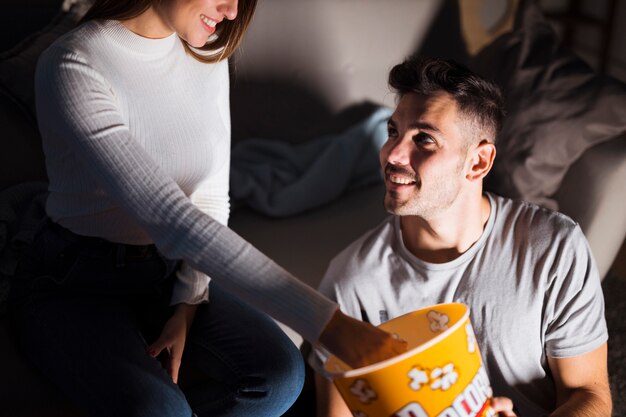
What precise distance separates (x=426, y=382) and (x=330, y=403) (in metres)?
0.58

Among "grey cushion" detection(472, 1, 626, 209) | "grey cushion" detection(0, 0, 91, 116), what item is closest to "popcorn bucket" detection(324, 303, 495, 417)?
"grey cushion" detection(472, 1, 626, 209)

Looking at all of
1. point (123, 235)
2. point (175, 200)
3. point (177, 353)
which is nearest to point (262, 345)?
point (177, 353)

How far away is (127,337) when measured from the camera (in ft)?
4.40

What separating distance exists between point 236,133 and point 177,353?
2.90ft

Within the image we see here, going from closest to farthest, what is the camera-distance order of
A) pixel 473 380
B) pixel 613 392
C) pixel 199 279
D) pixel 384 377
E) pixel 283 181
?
pixel 384 377 < pixel 473 380 < pixel 199 279 < pixel 613 392 < pixel 283 181

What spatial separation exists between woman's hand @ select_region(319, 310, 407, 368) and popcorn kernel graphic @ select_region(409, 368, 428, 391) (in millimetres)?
48

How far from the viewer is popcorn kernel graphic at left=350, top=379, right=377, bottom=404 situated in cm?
99

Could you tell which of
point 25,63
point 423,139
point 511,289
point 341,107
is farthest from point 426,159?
point 25,63

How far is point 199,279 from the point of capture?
1.47 meters

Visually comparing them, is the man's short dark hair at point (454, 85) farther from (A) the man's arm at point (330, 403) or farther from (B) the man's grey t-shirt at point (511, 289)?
Answer: (A) the man's arm at point (330, 403)

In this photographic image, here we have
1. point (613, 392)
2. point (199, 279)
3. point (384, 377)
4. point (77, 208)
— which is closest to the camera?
point (384, 377)

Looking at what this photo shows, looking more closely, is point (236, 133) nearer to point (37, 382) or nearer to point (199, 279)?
point (199, 279)

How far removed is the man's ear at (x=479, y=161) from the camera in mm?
1494

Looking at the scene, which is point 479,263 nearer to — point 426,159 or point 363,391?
point 426,159
